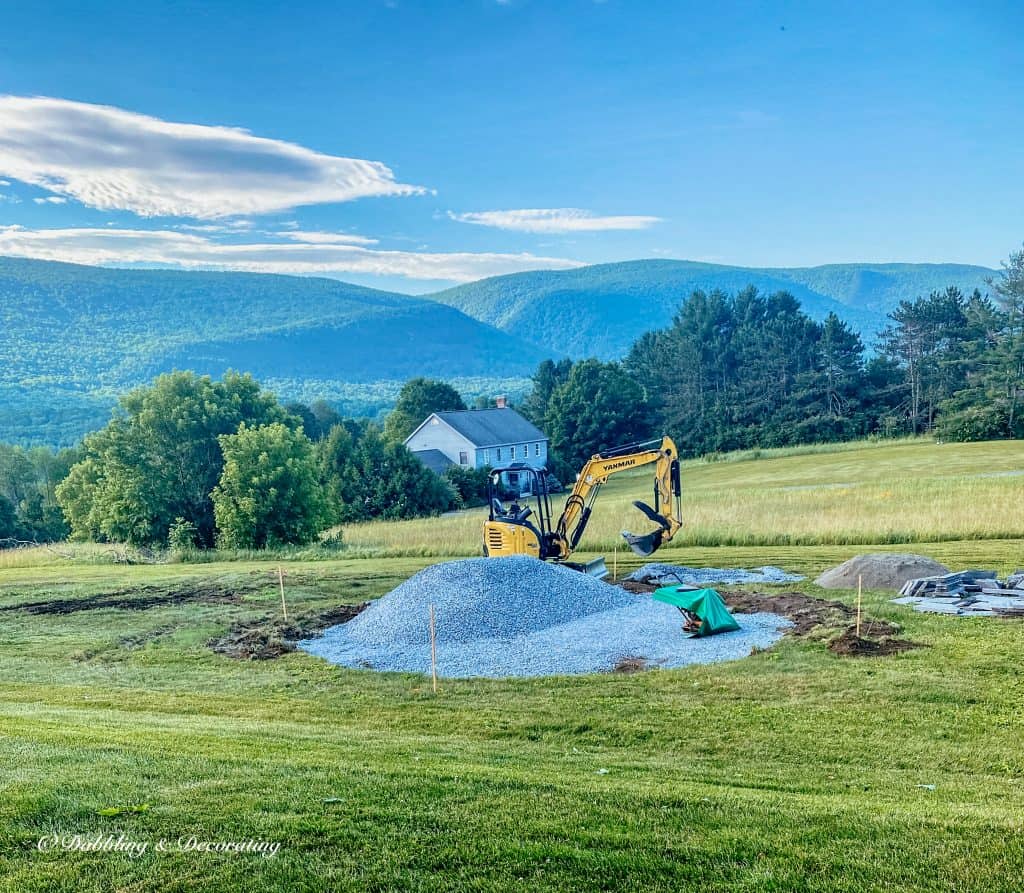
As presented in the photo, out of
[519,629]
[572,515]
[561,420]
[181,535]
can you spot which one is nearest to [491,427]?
[561,420]

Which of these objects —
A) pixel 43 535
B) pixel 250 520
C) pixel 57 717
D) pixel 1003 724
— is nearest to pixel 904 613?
pixel 1003 724

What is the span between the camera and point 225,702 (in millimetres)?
12008

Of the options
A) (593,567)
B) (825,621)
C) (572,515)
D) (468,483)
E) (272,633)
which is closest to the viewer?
(825,621)

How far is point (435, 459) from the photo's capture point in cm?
6481

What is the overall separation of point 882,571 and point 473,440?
47.8m

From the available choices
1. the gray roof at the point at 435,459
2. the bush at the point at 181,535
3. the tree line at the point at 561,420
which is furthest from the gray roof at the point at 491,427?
the bush at the point at 181,535

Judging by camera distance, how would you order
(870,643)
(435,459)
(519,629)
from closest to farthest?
(870,643) → (519,629) → (435,459)

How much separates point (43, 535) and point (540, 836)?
59.4 m

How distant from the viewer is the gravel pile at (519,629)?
1370 cm

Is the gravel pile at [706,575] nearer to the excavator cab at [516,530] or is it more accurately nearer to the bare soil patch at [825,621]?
the bare soil patch at [825,621]

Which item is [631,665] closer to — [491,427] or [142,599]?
[142,599]

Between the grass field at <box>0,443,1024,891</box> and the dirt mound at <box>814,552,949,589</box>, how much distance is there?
695 mm

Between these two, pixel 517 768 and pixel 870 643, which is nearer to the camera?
pixel 517 768

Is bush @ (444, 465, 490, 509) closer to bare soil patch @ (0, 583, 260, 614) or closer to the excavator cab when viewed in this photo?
bare soil patch @ (0, 583, 260, 614)
